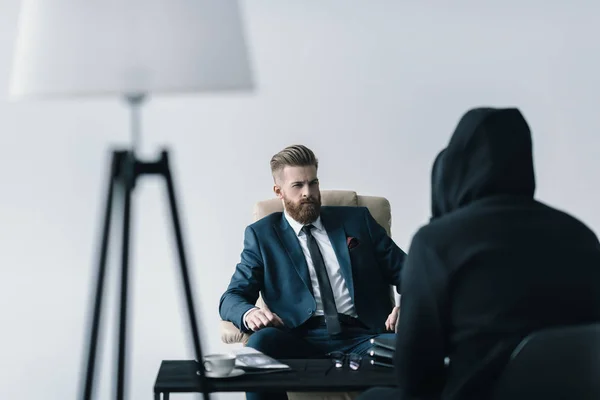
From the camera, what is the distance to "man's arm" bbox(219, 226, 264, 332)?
11.9 feet

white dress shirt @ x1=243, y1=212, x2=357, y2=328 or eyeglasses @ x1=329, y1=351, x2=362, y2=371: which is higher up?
white dress shirt @ x1=243, y1=212, x2=357, y2=328

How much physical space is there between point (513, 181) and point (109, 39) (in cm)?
A: 99

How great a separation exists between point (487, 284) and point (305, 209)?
A: 1849 millimetres

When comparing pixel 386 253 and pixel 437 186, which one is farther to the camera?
pixel 386 253

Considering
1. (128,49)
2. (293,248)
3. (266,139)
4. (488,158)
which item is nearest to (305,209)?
(293,248)

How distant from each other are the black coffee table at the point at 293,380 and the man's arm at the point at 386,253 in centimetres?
99

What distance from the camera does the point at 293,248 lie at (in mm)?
3926

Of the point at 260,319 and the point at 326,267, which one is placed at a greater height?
the point at 326,267

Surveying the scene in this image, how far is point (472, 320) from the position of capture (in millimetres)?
2115

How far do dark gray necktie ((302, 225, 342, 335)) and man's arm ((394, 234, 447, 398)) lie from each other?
1469 mm

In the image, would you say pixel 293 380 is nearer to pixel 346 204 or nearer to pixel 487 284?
pixel 487 284

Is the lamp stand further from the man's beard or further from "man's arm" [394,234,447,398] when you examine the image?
the man's beard

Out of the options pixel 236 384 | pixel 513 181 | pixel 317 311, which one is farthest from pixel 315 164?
pixel 513 181

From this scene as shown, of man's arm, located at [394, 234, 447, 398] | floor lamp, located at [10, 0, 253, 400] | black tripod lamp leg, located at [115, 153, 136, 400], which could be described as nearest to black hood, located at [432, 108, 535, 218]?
man's arm, located at [394, 234, 447, 398]
